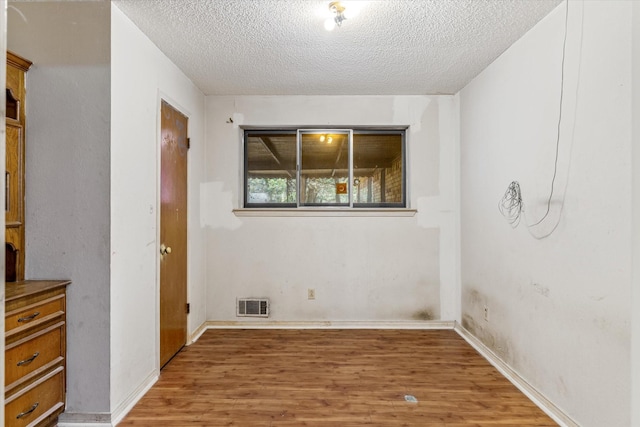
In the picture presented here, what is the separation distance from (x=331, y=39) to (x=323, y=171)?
1.51 m

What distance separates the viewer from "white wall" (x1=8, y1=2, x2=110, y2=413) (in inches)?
76.4

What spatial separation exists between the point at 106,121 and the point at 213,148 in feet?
5.39

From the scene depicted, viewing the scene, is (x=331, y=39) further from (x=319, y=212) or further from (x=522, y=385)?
(x=522, y=385)

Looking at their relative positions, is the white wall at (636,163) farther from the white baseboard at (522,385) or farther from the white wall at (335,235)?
the white wall at (335,235)

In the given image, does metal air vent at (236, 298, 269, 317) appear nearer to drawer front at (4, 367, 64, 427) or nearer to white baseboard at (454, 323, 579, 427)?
drawer front at (4, 367, 64, 427)

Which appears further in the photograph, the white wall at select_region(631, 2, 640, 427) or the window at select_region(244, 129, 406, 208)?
the window at select_region(244, 129, 406, 208)

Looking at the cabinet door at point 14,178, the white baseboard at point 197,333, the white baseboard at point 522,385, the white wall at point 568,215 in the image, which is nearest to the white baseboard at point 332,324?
the white baseboard at point 197,333

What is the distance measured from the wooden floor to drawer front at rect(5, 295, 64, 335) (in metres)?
0.76

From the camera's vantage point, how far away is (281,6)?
2.00 m

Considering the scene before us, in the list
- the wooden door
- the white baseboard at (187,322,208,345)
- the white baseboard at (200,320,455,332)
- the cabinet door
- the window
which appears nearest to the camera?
the cabinet door

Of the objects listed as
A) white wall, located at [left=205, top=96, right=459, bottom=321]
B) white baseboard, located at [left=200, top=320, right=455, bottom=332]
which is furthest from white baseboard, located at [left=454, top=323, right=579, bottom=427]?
white wall, located at [left=205, top=96, right=459, bottom=321]

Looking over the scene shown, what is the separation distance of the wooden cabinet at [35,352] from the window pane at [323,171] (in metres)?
2.30

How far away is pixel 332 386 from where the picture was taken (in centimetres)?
235

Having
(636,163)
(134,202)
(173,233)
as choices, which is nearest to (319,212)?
(173,233)
